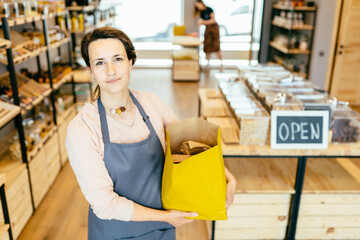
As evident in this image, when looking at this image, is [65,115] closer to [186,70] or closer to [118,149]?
[118,149]

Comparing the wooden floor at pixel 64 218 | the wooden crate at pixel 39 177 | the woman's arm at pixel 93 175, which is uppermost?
the woman's arm at pixel 93 175

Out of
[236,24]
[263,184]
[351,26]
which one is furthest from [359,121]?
[236,24]

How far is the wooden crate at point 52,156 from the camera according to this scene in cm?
344

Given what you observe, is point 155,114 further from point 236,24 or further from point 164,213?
point 236,24

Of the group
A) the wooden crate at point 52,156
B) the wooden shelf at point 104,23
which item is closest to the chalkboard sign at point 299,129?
the wooden crate at point 52,156

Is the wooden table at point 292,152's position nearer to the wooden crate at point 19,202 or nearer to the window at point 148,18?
the wooden crate at point 19,202

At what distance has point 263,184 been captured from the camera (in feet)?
8.17

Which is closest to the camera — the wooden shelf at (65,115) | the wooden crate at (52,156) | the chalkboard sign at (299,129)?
the chalkboard sign at (299,129)

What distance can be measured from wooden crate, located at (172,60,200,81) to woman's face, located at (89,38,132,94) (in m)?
6.26

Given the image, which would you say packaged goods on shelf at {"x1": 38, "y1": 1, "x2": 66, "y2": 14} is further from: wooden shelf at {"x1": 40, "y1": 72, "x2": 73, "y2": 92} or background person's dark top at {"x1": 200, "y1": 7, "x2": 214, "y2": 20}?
Answer: background person's dark top at {"x1": 200, "y1": 7, "x2": 214, "y2": 20}

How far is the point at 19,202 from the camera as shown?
2.77 m

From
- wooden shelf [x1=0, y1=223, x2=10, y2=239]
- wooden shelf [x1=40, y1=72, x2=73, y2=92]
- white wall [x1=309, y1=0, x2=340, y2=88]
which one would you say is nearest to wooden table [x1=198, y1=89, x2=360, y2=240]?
wooden shelf [x1=0, y1=223, x2=10, y2=239]

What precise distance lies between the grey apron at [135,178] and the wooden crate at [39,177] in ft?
5.40

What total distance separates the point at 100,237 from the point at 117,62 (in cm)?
81
